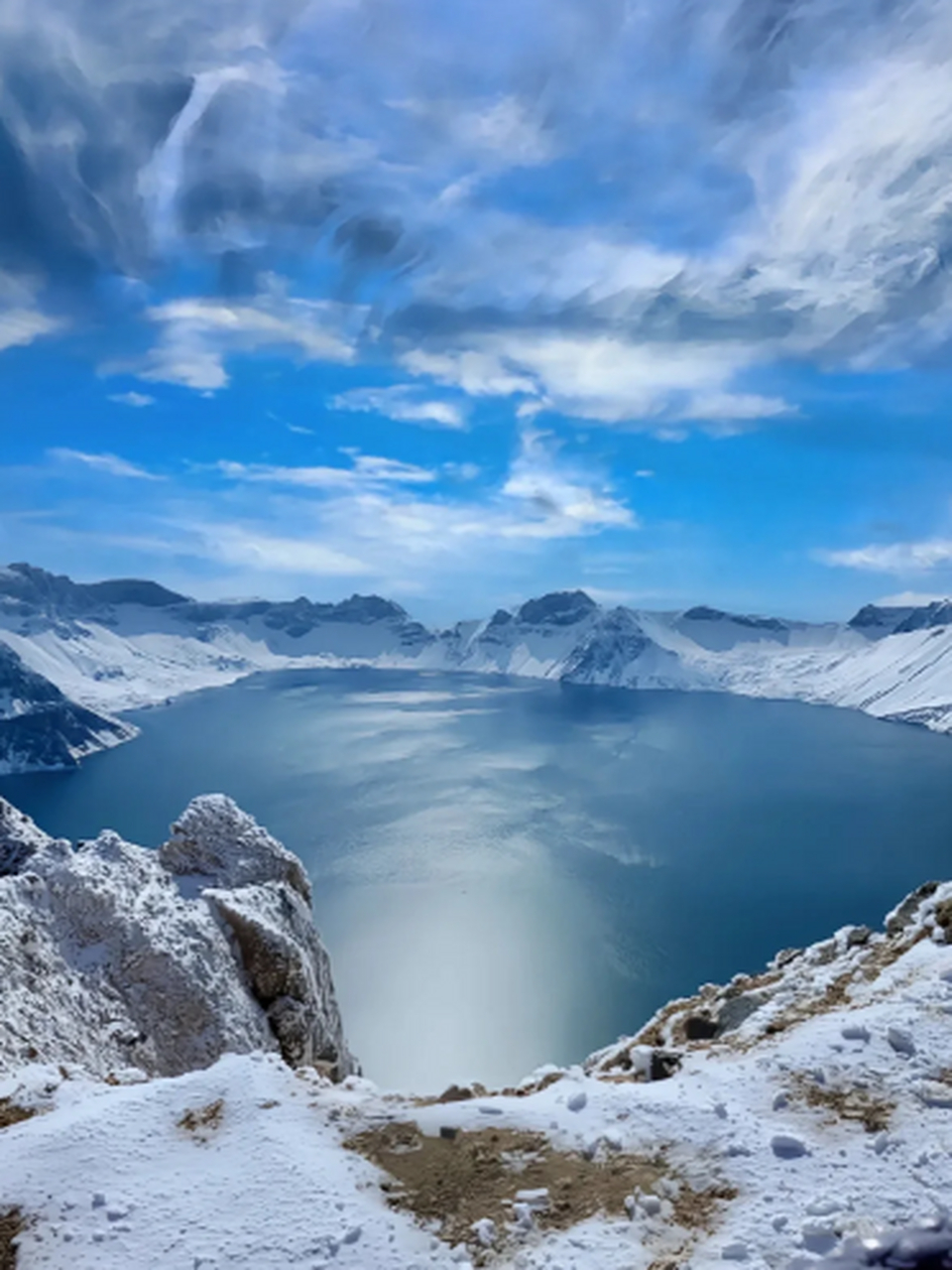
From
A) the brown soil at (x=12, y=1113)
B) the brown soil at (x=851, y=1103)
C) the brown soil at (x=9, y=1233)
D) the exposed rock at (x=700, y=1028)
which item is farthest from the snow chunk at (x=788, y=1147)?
the brown soil at (x=12, y=1113)

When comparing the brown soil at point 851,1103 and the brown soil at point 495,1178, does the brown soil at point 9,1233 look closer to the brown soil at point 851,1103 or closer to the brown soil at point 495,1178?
the brown soil at point 495,1178

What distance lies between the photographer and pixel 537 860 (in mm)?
95688

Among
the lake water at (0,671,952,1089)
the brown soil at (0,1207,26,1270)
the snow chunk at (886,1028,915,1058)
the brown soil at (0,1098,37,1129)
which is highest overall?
the snow chunk at (886,1028,915,1058)

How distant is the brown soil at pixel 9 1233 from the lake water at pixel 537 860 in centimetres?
4804

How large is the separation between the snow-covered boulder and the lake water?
30778mm

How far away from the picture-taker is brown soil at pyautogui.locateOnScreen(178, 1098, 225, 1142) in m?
11.6

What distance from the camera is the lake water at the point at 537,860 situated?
205ft

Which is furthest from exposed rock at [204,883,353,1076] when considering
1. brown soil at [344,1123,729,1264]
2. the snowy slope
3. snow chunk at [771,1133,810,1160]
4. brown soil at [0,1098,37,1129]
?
snow chunk at [771,1133,810,1160]

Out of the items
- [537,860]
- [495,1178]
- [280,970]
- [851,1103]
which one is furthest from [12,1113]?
[537,860]

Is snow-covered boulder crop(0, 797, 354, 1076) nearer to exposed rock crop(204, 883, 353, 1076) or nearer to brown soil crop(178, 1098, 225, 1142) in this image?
exposed rock crop(204, 883, 353, 1076)

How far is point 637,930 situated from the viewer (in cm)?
7531

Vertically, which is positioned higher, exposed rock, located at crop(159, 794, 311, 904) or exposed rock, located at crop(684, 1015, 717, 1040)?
exposed rock, located at crop(159, 794, 311, 904)

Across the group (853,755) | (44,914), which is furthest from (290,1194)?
(853,755)

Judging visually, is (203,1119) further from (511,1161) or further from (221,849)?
(221,849)
